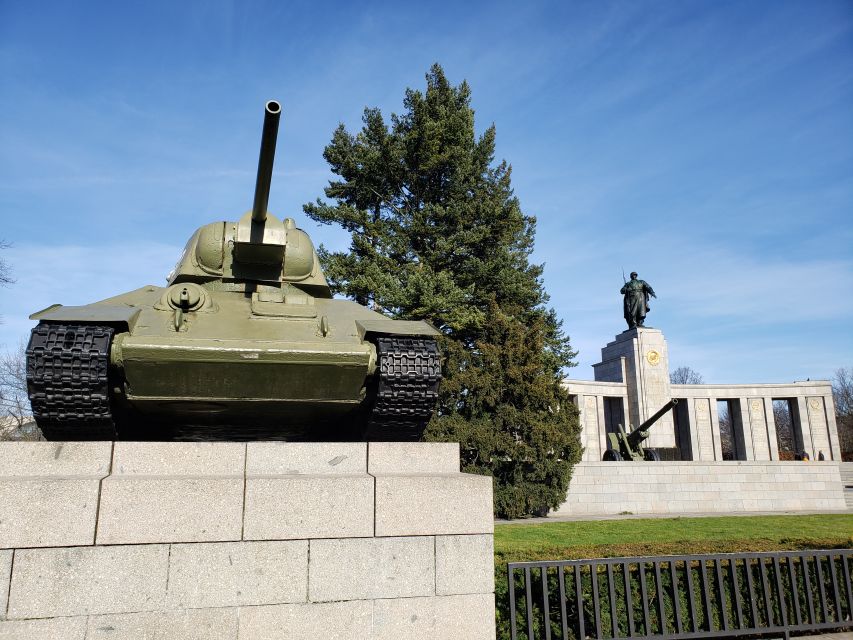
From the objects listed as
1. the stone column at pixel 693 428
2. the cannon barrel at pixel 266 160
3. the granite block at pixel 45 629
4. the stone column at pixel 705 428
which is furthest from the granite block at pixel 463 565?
the stone column at pixel 705 428

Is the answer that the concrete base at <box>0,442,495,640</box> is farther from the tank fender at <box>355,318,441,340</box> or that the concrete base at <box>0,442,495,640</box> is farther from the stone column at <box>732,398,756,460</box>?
the stone column at <box>732,398,756,460</box>

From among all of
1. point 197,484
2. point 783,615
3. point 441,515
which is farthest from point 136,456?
point 783,615

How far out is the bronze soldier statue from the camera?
33.8 meters

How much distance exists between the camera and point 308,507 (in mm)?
4207

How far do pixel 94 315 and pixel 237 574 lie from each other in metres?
2.26

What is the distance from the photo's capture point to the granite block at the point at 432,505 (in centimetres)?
433

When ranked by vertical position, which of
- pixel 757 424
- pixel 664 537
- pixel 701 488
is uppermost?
pixel 757 424

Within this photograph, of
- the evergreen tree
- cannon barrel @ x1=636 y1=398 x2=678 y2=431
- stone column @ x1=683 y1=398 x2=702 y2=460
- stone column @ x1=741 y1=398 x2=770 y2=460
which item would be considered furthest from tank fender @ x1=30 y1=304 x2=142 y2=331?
stone column @ x1=741 y1=398 x2=770 y2=460

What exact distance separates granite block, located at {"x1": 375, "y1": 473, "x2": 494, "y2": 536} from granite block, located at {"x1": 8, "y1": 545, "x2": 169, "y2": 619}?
1406 mm

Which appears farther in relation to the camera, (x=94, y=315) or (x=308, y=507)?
(x=94, y=315)

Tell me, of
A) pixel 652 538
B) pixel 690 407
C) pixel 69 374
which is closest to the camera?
pixel 69 374

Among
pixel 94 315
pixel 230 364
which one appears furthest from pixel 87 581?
pixel 94 315

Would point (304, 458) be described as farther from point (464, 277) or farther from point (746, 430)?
point (746, 430)

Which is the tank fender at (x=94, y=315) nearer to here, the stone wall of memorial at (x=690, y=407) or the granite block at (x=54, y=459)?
the granite block at (x=54, y=459)
